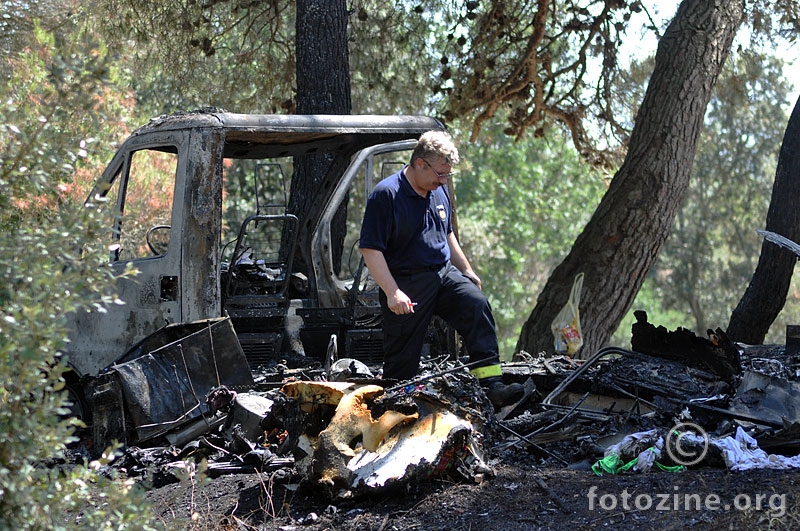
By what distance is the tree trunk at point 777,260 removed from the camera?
9.69 meters

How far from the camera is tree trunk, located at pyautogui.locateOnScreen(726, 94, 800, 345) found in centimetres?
969

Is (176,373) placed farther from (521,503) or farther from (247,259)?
(521,503)

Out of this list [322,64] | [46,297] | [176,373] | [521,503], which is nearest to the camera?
[46,297]

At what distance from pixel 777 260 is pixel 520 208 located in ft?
57.8

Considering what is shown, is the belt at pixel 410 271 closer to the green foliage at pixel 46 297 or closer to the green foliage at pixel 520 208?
the green foliage at pixel 46 297

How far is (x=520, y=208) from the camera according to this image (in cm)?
2731

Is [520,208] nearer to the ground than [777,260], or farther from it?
farther from it

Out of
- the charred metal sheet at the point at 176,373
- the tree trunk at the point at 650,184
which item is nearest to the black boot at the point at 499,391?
the charred metal sheet at the point at 176,373

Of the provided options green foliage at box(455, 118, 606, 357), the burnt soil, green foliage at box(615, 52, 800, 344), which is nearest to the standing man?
the burnt soil

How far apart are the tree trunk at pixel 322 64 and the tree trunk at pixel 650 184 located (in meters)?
2.38

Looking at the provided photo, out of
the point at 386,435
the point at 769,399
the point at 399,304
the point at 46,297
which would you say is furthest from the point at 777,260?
the point at 46,297

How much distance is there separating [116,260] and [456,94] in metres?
6.16

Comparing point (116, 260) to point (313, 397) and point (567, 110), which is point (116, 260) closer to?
point (313, 397)

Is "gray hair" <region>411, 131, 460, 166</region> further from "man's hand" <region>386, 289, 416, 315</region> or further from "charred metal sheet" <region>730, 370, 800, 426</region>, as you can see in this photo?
"charred metal sheet" <region>730, 370, 800, 426</region>
